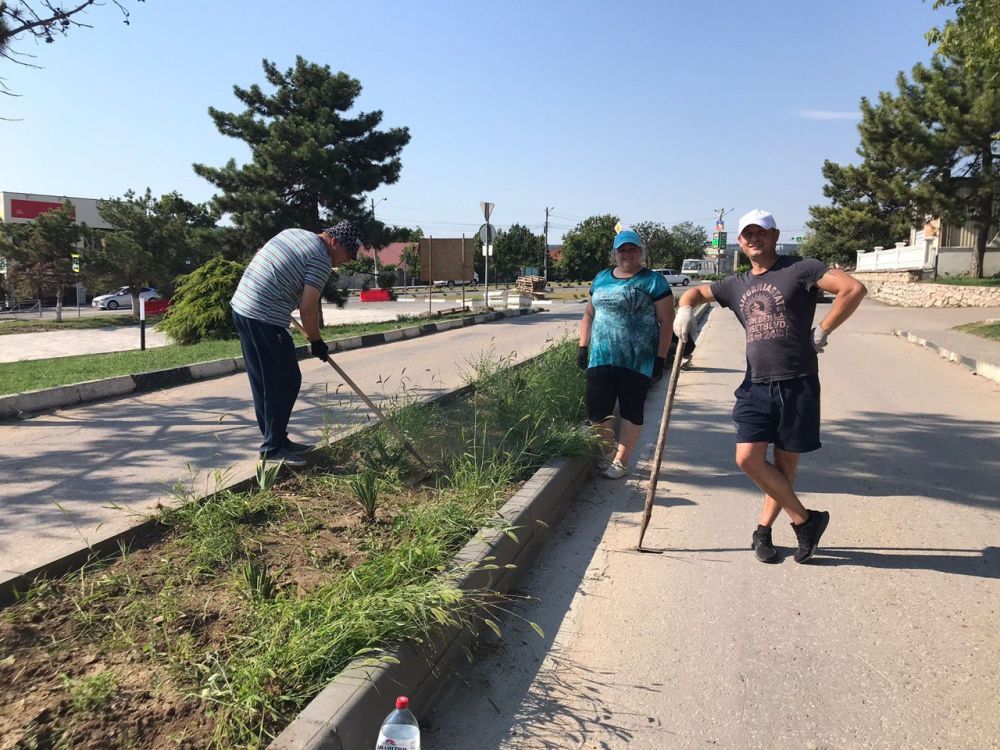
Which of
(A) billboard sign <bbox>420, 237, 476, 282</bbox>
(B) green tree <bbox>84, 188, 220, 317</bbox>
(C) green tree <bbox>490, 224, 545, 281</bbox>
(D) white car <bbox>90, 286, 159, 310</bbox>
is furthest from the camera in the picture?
(C) green tree <bbox>490, 224, 545, 281</bbox>

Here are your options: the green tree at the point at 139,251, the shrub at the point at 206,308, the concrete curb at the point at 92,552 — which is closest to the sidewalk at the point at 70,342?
the shrub at the point at 206,308

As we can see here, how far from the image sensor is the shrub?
16.0m

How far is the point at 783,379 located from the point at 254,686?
2.79 metres

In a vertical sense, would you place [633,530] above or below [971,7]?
below

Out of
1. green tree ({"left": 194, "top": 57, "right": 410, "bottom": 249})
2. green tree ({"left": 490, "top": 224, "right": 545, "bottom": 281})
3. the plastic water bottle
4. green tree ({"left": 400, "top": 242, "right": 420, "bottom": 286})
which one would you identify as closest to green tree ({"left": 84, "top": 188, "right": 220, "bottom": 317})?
green tree ({"left": 194, "top": 57, "right": 410, "bottom": 249})

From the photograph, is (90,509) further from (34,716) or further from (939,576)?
(939,576)

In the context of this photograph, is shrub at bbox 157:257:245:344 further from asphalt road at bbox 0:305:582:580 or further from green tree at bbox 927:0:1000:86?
green tree at bbox 927:0:1000:86

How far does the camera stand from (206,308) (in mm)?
16047

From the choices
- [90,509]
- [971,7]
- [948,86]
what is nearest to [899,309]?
[948,86]

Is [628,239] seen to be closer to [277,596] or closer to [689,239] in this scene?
[277,596]

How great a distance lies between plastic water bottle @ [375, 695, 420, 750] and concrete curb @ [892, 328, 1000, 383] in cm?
1076

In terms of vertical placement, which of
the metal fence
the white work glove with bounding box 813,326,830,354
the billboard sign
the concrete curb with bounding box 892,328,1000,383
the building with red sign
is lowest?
the concrete curb with bounding box 892,328,1000,383

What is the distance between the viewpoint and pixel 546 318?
78.6ft

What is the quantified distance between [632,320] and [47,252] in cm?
3261
